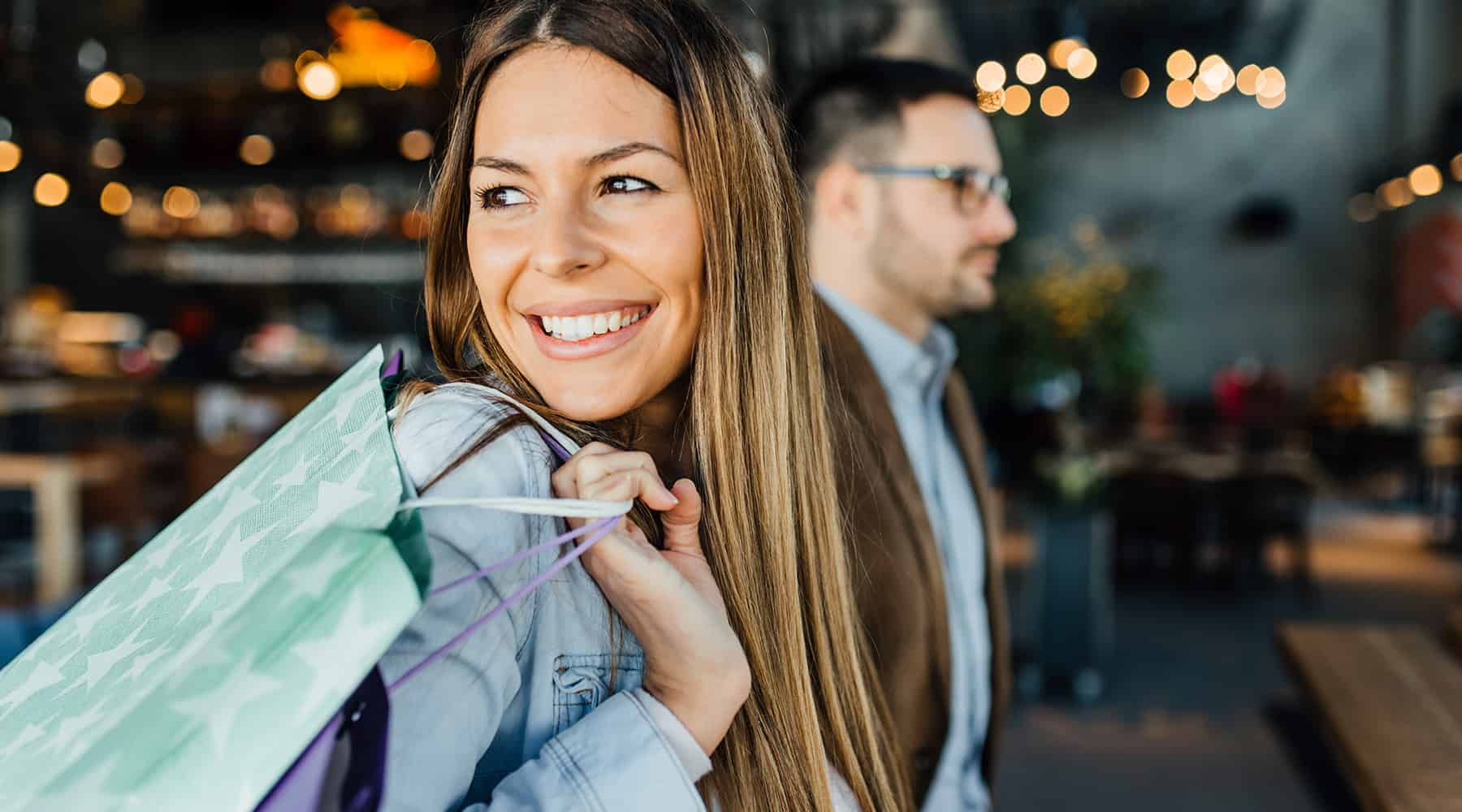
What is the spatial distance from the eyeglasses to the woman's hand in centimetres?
116

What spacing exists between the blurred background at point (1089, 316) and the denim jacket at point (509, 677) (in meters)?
0.29

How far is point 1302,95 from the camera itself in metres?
14.0

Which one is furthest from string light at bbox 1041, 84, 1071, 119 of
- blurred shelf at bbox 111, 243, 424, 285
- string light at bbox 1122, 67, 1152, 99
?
blurred shelf at bbox 111, 243, 424, 285

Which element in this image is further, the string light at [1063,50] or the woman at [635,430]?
the string light at [1063,50]

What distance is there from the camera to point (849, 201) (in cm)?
189

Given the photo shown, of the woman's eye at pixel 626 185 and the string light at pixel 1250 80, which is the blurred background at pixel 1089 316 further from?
the woman's eye at pixel 626 185

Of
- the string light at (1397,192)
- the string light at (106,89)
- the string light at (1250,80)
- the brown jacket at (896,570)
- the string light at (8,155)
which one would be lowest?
the brown jacket at (896,570)

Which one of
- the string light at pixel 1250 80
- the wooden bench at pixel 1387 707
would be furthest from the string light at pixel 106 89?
the string light at pixel 1250 80

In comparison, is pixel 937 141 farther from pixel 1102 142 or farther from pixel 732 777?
pixel 1102 142

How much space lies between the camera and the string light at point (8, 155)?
32.8 feet

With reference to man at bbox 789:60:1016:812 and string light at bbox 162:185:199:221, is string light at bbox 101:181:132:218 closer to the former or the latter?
string light at bbox 162:185:199:221

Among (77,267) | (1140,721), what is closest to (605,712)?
(1140,721)

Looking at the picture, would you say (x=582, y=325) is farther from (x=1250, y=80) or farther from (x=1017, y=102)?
(x=1250, y=80)

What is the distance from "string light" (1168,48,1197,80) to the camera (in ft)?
35.8
